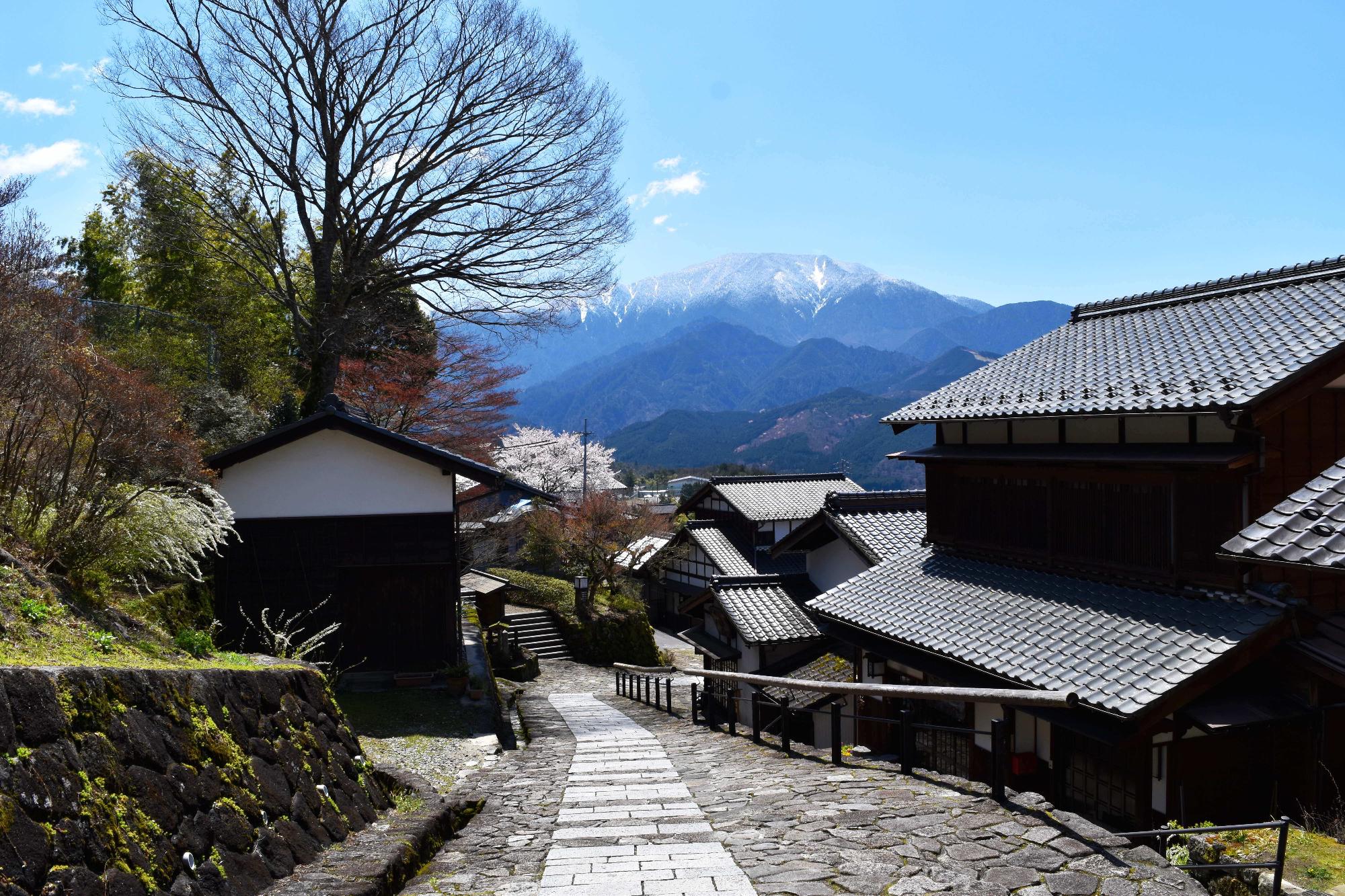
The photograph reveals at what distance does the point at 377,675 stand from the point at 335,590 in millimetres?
1675

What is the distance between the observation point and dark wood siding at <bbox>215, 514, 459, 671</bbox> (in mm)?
14578

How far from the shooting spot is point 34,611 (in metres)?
5.39

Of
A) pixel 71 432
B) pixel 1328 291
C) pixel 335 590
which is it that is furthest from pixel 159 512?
pixel 1328 291

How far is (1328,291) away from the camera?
10742 mm

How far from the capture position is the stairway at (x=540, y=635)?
87.3ft

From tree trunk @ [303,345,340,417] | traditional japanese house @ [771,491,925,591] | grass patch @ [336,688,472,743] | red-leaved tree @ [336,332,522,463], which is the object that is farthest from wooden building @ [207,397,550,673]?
traditional japanese house @ [771,491,925,591]

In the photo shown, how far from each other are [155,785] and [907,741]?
519 centimetres

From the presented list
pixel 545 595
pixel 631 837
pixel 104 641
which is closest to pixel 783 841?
pixel 631 837

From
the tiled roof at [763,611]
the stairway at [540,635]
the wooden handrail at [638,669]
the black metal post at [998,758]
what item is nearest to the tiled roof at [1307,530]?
the black metal post at [998,758]

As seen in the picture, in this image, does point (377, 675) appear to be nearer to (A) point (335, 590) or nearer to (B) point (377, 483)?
(A) point (335, 590)

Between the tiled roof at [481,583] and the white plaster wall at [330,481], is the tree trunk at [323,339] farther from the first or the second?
the tiled roof at [481,583]

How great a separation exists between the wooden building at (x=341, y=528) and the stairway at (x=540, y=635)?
11.2 metres

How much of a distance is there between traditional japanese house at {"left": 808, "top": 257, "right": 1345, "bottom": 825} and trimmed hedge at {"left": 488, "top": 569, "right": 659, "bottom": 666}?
608 inches

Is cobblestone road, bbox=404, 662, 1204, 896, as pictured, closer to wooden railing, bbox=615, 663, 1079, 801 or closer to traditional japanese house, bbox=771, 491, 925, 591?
wooden railing, bbox=615, 663, 1079, 801
